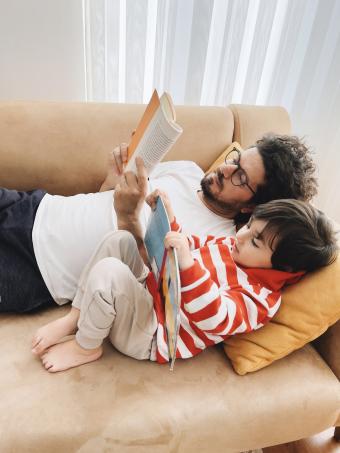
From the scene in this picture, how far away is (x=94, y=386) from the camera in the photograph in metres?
0.75

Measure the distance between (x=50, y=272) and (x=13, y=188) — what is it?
1.50ft

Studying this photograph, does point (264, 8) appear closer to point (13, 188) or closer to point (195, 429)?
point (13, 188)

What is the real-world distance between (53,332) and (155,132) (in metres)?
0.56

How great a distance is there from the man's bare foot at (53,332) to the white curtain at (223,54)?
→ 3.56ft

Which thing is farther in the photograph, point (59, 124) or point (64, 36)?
point (64, 36)

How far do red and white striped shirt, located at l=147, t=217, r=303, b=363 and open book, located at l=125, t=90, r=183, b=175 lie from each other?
0.27 m

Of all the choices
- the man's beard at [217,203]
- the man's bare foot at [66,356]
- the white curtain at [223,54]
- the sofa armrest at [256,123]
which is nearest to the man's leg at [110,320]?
the man's bare foot at [66,356]

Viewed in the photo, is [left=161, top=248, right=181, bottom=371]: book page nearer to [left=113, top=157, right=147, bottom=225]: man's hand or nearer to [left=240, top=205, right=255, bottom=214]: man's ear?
[left=113, top=157, right=147, bottom=225]: man's hand

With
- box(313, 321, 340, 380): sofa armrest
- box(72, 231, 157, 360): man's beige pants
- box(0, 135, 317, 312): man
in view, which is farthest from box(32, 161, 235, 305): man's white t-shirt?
box(313, 321, 340, 380): sofa armrest

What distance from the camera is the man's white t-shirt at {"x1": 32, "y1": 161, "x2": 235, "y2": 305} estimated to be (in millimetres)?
963

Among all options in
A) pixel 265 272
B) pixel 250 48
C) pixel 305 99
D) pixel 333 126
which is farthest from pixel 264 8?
pixel 265 272

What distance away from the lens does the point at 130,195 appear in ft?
2.98

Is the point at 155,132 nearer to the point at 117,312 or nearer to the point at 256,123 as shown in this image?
the point at 117,312

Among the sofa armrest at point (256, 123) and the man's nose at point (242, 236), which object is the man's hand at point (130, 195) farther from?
the sofa armrest at point (256, 123)
